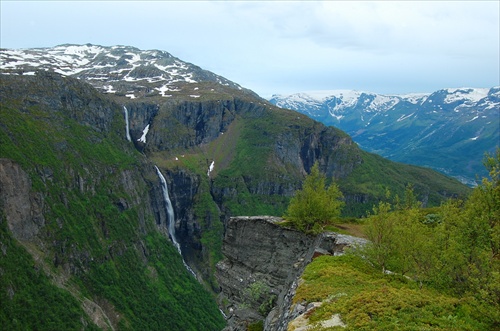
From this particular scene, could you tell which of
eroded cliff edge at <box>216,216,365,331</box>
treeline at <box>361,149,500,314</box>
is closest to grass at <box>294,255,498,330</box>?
treeline at <box>361,149,500,314</box>

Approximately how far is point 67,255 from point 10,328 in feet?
122

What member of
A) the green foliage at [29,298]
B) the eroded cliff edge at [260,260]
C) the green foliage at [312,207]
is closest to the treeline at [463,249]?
the eroded cliff edge at [260,260]

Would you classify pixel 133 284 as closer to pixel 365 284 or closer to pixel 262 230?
pixel 262 230

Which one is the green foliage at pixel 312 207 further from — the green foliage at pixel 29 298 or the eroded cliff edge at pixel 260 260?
the green foliage at pixel 29 298

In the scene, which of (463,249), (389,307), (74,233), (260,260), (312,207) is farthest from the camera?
(74,233)

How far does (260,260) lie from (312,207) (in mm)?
11430

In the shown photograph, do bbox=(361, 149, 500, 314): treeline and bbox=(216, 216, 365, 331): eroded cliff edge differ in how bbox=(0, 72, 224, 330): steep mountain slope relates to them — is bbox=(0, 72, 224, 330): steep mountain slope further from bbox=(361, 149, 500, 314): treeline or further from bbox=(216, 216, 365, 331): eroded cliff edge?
bbox=(361, 149, 500, 314): treeline

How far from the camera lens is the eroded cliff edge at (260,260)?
1626 inches

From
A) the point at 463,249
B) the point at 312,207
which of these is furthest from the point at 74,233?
the point at 463,249

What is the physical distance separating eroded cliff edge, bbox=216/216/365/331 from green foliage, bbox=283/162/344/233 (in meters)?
1.53

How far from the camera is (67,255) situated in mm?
142500

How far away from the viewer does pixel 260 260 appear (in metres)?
50.8

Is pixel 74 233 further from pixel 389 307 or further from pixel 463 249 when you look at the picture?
pixel 389 307

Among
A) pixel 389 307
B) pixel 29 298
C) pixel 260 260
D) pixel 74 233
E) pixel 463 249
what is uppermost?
pixel 463 249
